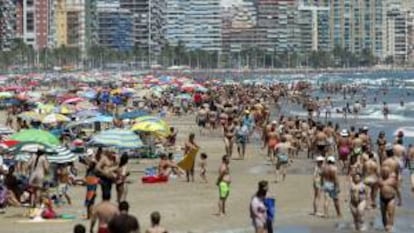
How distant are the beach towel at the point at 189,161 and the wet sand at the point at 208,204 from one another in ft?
0.99

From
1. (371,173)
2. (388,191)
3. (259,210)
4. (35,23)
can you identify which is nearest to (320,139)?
(371,173)

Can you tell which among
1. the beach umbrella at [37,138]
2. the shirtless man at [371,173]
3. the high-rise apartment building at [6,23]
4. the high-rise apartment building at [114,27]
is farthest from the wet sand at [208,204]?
the high-rise apartment building at [114,27]

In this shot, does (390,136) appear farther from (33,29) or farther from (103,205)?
(33,29)

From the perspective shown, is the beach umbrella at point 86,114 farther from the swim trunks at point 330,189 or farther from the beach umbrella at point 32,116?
the swim trunks at point 330,189

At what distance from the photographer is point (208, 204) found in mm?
16719

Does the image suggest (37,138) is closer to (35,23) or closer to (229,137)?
(229,137)

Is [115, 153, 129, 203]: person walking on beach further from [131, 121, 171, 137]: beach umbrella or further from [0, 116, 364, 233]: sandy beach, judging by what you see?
[131, 121, 171, 137]: beach umbrella

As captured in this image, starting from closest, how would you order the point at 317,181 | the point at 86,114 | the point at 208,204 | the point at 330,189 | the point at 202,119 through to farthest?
the point at 330,189
the point at 317,181
the point at 208,204
the point at 86,114
the point at 202,119

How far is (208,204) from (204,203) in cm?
13

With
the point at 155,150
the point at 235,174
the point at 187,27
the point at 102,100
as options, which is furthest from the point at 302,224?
the point at 187,27

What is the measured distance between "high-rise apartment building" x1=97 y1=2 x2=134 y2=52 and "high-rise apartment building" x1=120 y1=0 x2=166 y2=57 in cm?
171

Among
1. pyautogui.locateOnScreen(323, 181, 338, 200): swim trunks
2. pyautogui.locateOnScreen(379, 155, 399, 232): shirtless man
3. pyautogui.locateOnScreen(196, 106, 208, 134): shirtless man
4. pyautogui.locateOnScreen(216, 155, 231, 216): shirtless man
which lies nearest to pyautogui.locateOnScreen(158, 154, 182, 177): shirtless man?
pyautogui.locateOnScreen(216, 155, 231, 216): shirtless man

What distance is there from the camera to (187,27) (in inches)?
7854

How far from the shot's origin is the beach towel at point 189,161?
19.8m
